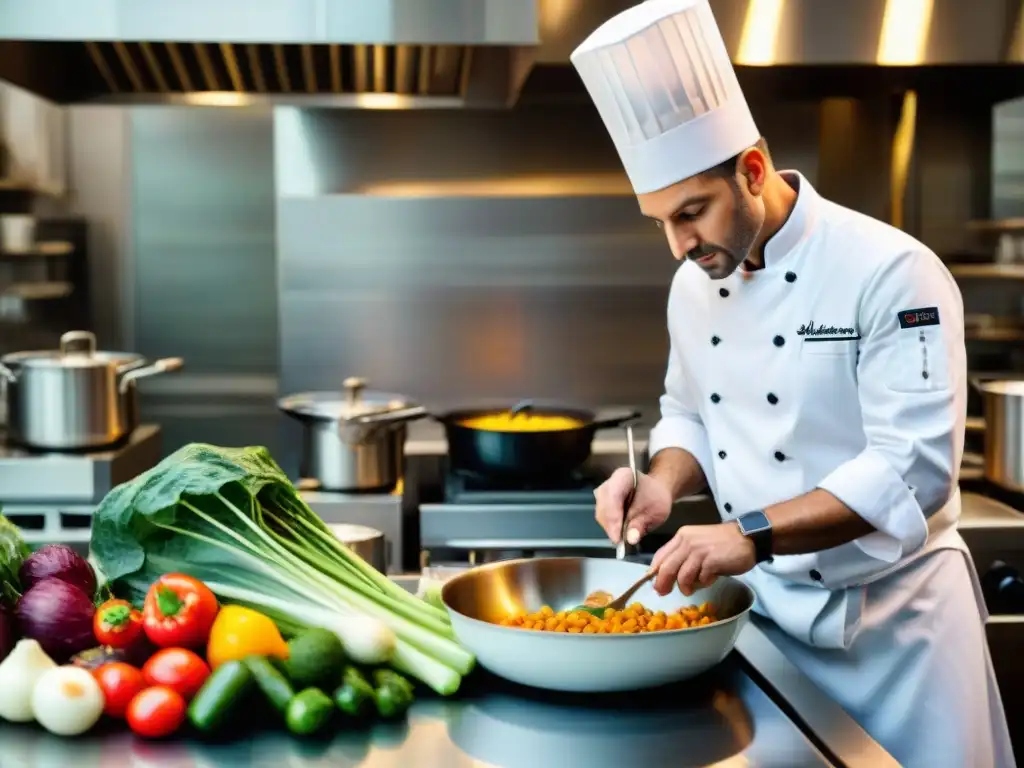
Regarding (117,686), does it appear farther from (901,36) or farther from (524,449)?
(901,36)

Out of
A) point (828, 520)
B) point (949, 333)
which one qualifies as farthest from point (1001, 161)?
point (828, 520)

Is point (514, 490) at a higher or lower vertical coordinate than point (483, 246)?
lower

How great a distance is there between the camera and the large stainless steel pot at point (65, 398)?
3029mm

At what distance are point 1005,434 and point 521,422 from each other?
46.0 inches

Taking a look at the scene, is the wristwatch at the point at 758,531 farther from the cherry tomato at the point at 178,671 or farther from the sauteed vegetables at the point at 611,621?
the cherry tomato at the point at 178,671

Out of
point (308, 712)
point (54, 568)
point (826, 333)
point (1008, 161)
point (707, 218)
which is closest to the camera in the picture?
point (308, 712)

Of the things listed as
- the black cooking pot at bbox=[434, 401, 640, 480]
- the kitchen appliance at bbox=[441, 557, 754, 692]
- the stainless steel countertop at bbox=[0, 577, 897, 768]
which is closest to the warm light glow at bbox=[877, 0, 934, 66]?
the black cooking pot at bbox=[434, 401, 640, 480]

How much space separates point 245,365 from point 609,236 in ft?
4.22

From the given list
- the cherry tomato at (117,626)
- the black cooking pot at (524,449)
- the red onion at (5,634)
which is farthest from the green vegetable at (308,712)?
the black cooking pot at (524,449)

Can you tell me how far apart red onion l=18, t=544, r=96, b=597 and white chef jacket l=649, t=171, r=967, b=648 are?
3.33 ft

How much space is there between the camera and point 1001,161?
11.2 ft

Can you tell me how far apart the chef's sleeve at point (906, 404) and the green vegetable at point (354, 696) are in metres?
0.74

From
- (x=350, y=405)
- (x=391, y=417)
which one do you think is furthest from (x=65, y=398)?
(x=391, y=417)

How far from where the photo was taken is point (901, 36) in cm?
274
